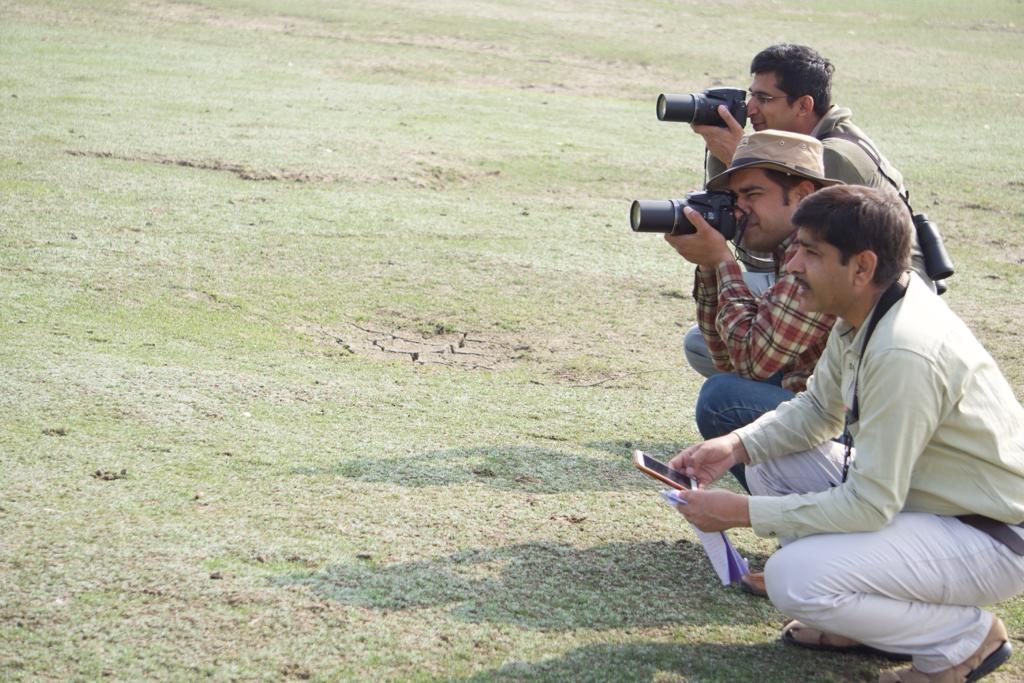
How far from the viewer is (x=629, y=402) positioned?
5230 mm

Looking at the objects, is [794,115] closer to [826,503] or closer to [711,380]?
[711,380]

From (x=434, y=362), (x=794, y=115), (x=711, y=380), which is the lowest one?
(x=434, y=362)

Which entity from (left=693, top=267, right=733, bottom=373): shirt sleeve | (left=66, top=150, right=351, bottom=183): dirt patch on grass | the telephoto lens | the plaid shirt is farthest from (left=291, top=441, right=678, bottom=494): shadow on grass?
(left=66, top=150, right=351, bottom=183): dirt patch on grass

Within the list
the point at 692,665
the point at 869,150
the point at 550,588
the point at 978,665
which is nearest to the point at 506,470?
the point at 550,588

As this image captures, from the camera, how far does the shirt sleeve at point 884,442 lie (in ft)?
8.88

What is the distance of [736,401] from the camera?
12.2 feet

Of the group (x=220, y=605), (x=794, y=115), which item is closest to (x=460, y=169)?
(x=794, y=115)

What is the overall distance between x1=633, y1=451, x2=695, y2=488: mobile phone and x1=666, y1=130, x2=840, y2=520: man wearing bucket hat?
42cm

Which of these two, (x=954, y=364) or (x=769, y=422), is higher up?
(x=954, y=364)

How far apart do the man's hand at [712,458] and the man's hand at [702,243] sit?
600mm

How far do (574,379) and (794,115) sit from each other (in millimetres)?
1606

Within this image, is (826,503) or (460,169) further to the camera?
(460,169)

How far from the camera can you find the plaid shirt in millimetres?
3465

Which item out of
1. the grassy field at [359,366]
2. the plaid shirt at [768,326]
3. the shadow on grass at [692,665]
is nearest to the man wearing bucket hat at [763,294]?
the plaid shirt at [768,326]
